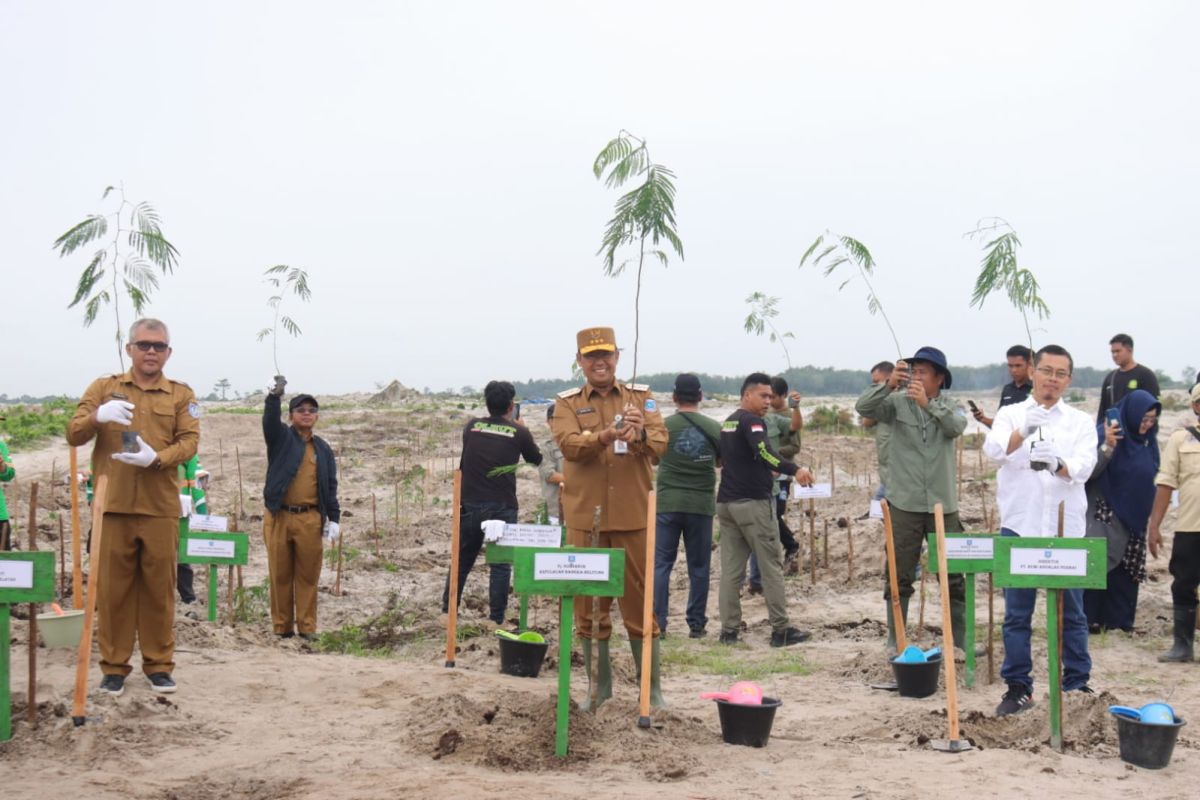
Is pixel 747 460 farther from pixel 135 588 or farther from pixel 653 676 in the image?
pixel 135 588

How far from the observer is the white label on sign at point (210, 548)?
7770mm

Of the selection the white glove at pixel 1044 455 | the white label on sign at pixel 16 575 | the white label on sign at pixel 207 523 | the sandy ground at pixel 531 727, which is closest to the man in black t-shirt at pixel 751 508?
the sandy ground at pixel 531 727

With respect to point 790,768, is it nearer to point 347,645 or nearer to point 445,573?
point 347,645

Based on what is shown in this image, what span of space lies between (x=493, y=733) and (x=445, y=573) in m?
7.16

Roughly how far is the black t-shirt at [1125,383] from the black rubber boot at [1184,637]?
286 cm

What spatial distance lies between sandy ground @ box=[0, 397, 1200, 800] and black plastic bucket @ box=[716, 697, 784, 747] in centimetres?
9

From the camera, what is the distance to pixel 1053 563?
5270 mm

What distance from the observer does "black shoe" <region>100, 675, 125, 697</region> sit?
5910 mm

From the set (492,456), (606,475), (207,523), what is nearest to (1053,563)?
(606,475)

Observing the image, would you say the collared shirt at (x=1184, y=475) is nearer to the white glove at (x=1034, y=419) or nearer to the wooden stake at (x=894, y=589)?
the wooden stake at (x=894, y=589)

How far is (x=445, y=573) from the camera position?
12336 mm

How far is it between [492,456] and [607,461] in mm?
2829

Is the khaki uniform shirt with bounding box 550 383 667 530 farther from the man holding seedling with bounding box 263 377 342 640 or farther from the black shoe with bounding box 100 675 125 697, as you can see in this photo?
the man holding seedling with bounding box 263 377 342 640

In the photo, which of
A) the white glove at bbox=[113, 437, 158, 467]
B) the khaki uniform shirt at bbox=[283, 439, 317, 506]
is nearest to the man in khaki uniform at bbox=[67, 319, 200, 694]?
the white glove at bbox=[113, 437, 158, 467]
